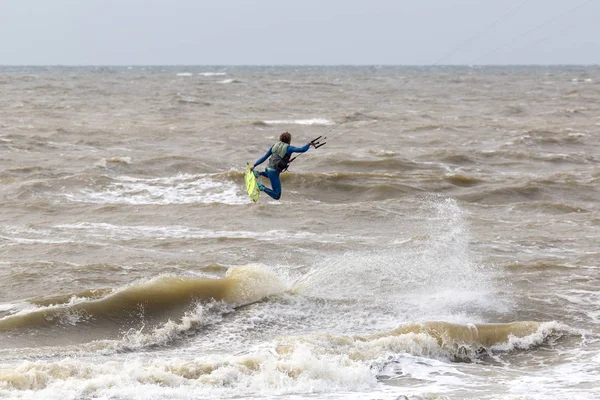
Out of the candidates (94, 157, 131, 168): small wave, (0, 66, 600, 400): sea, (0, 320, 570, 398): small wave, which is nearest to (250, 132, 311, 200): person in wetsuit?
(0, 66, 600, 400): sea

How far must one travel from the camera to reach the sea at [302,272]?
32.3 feet

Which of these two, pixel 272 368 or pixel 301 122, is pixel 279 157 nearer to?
pixel 272 368

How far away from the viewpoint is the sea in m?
9.85

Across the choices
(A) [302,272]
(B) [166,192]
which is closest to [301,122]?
(B) [166,192]

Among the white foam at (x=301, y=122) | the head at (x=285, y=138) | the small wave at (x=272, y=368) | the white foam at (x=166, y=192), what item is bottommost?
the small wave at (x=272, y=368)

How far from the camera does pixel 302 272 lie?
14938 mm

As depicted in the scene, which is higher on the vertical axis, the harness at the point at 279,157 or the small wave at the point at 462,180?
the harness at the point at 279,157

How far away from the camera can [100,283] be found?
46.4 ft

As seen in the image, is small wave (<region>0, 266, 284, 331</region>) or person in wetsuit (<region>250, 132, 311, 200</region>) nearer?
small wave (<region>0, 266, 284, 331</region>)

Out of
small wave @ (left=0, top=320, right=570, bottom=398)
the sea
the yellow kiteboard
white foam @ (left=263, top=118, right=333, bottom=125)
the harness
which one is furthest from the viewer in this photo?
white foam @ (left=263, top=118, right=333, bottom=125)

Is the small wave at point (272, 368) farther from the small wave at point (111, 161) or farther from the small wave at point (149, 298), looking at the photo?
the small wave at point (111, 161)

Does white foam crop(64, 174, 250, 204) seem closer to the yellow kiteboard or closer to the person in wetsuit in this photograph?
the yellow kiteboard

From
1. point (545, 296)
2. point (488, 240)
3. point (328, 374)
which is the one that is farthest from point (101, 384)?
point (488, 240)

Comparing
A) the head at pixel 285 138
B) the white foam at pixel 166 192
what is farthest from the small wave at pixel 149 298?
the white foam at pixel 166 192
